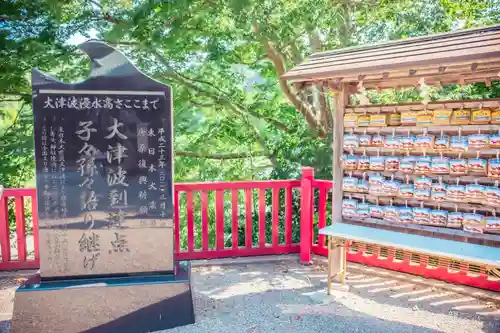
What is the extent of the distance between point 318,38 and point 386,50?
613 centimetres

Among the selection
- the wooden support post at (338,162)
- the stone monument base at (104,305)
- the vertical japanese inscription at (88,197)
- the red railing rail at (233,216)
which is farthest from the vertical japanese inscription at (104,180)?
the wooden support post at (338,162)

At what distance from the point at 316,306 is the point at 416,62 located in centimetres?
291

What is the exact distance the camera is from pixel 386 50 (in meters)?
4.43

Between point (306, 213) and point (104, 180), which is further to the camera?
point (306, 213)

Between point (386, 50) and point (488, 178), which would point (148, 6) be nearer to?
point (386, 50)

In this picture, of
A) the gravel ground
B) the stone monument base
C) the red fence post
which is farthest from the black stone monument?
the red fence post

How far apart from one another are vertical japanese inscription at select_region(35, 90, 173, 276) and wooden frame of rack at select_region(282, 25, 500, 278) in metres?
1.90

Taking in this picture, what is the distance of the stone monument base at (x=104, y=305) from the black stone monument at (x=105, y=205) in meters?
0.01

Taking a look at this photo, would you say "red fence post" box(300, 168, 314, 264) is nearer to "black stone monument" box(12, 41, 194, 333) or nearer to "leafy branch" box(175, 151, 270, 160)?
"black stone monument" box(12, 41, 194, 333)

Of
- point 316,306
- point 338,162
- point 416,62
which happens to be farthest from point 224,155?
point 416,62

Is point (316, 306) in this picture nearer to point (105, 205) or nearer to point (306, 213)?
point (306, 213)

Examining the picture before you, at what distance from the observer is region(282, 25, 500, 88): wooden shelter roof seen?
3.66m

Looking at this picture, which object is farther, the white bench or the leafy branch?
the leafy branch

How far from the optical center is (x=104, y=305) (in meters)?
3.91
